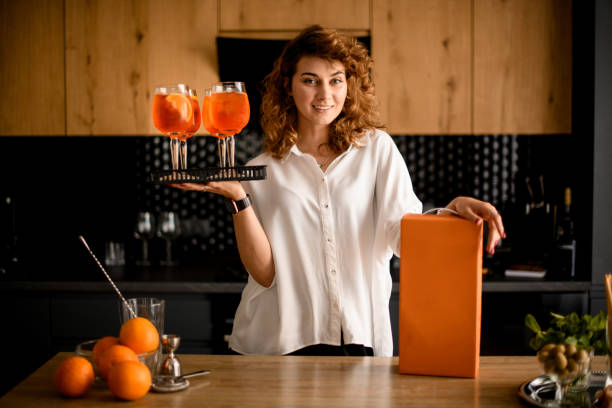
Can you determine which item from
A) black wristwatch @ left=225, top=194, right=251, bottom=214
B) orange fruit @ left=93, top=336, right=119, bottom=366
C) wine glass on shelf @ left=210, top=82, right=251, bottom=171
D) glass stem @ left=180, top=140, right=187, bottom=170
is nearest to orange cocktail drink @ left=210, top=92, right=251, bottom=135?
wine glass on shelf @ left=210, top=82, right=251, bottom=171

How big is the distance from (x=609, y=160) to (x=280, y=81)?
5.28 feet

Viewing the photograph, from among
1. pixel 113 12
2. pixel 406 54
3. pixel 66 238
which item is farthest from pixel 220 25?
pixel 66 238

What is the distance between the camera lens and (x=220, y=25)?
108 inches

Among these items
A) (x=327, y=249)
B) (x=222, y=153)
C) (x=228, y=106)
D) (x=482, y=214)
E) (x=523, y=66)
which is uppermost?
(x=523, y=66)

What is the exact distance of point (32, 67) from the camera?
2.80 metres

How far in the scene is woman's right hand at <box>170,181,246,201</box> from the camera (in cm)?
136

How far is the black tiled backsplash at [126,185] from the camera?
3.08 m

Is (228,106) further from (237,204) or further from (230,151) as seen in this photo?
(237,204)

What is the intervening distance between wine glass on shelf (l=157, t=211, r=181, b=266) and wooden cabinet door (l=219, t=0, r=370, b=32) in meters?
0.96

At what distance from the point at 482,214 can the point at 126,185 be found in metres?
2.34

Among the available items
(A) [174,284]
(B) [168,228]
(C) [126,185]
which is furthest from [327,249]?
(C) [126,185]

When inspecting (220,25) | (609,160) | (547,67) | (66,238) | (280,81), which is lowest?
(66,238)

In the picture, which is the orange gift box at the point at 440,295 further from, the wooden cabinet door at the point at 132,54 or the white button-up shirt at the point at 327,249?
the wooden cabinet door at the point at 132,54

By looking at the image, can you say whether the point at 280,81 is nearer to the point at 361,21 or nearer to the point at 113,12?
the point at 361,21
